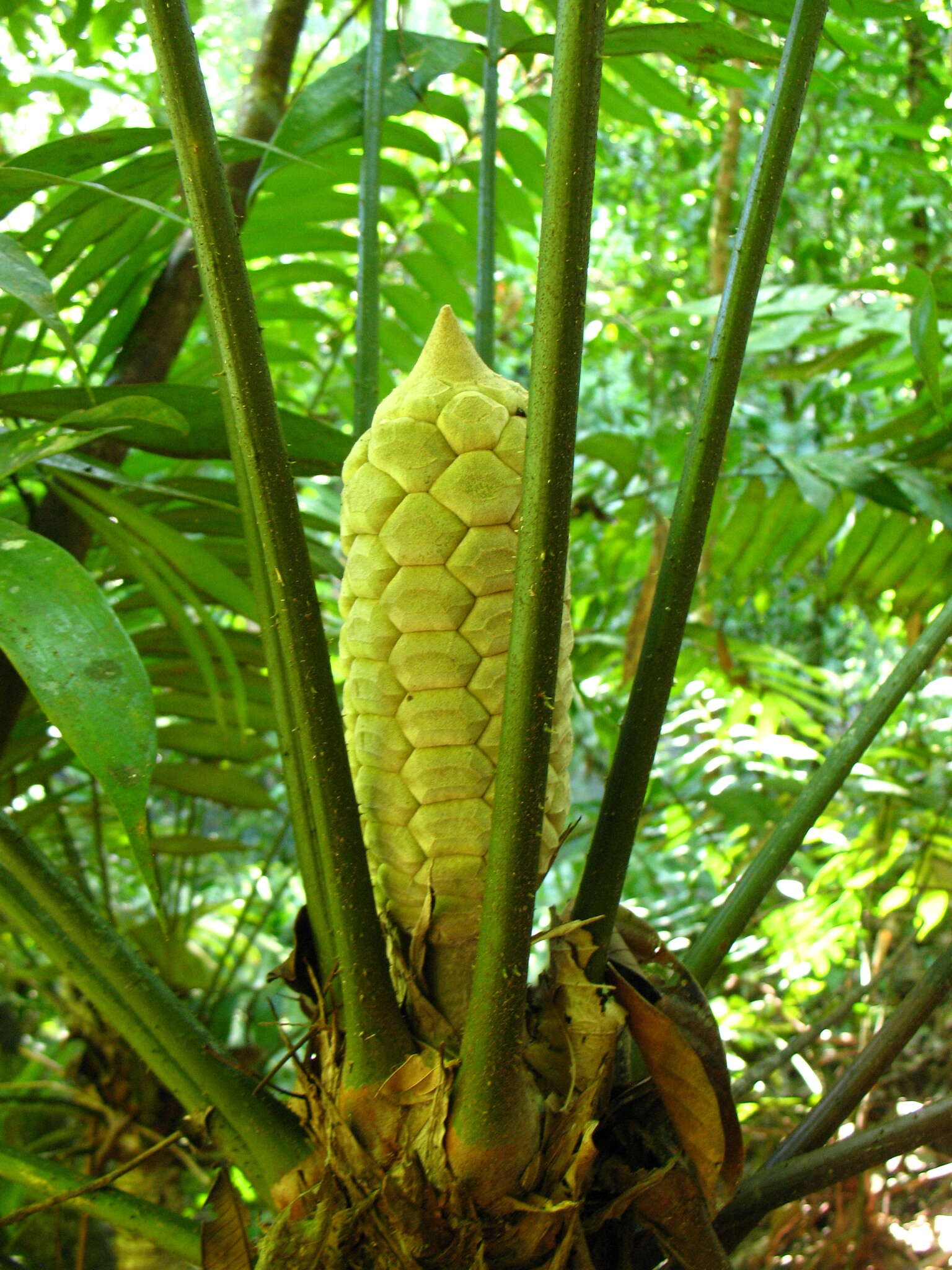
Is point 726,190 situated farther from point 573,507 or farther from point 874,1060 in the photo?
point 874,1060

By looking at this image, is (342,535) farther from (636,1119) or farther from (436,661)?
(636,1119)

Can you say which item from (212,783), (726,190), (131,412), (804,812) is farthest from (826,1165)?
(726,190)

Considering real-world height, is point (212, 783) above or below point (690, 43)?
below

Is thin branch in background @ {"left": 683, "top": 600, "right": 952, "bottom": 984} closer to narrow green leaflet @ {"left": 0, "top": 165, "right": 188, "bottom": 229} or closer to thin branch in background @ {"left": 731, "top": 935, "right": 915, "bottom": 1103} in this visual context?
thin branch in background @ {"left": 731, "top": 935, "right": 915, "bottom": 1103}

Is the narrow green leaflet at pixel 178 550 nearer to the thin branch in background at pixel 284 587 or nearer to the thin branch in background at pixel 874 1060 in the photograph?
the thin branch in background at pixel 284 587

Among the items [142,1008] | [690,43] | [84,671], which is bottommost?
[142,1008]

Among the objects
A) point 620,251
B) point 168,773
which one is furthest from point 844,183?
point 168,773

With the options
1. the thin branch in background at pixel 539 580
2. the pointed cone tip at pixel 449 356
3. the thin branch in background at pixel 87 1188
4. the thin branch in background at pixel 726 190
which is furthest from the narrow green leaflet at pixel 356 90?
the thin branch in background at pixel 726 190
